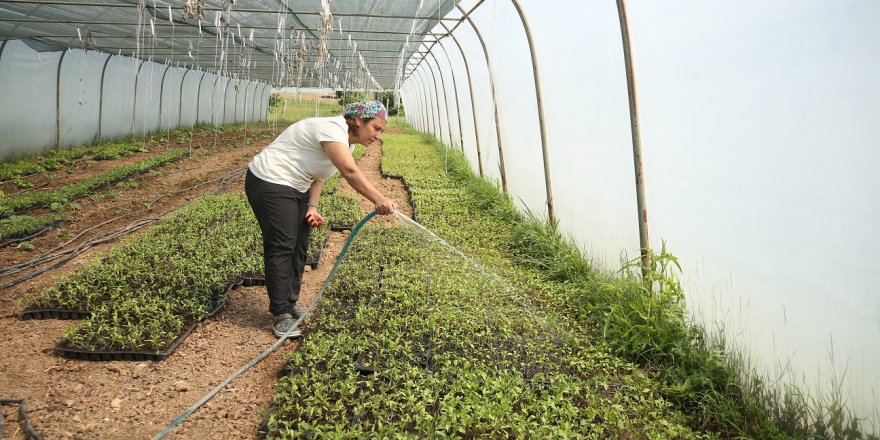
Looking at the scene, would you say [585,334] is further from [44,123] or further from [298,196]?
[44,123]

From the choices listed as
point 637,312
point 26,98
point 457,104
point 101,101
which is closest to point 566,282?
point 637,312

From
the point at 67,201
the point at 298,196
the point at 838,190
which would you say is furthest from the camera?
the point at 67,201

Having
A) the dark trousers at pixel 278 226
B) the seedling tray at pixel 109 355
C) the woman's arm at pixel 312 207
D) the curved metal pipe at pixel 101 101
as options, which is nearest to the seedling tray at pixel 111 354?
the seedling tray at pixel 109 355

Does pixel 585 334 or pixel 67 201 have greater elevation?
pixel 67 201

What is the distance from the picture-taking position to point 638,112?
13.5ft

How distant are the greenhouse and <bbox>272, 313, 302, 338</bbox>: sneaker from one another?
0.7 inches

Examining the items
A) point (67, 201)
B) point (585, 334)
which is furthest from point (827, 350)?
point (67, 201)

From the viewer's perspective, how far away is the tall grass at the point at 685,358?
8.71 feet

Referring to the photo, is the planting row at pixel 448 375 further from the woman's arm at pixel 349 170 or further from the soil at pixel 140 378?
the woman's arm at pixel 349 170

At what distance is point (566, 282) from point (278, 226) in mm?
2366

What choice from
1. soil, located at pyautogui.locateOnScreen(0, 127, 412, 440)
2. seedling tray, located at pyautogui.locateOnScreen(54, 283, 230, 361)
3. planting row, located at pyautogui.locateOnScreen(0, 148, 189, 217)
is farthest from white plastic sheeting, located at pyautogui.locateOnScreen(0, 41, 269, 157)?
seedling tray, located at pyautogui.locateOnScreen(54, 283, 230, 361)

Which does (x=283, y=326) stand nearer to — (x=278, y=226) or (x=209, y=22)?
(x=278, y=226)

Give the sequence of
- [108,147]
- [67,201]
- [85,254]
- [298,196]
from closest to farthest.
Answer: [298,196], [85,254], [67,201], [108,147]

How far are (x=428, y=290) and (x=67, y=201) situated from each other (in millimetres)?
6072
